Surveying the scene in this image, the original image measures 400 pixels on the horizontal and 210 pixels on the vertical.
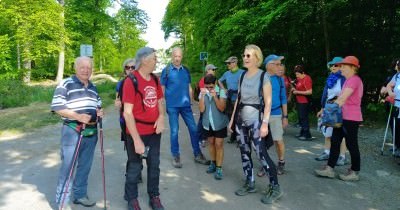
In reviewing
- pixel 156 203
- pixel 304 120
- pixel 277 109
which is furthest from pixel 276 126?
pixel 304 120

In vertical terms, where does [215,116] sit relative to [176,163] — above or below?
above

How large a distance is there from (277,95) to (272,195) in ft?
6.04

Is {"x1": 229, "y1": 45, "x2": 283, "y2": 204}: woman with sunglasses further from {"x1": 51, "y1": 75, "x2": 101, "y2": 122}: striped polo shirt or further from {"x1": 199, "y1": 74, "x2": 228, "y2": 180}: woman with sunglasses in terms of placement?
{"x1": 51, "y1": 75, "x2": 101, "y2": 122}: striped polo shirt

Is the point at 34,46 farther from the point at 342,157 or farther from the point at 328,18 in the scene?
the point at 342,157

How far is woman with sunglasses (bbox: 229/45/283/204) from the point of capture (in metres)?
4.71

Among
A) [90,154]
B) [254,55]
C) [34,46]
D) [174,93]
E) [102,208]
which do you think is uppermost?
[34,46]

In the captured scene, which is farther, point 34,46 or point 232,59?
point 34,46

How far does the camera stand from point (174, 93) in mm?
6430

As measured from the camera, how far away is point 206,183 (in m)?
5.53

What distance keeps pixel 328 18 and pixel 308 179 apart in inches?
302

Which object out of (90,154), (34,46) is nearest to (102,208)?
(90,154)

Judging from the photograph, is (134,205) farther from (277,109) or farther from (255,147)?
(277,109)

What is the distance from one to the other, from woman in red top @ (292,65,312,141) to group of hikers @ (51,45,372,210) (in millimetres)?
2058

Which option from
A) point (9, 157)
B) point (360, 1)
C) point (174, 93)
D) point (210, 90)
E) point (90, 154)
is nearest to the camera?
point (90, 154)
